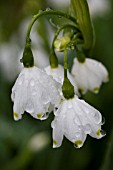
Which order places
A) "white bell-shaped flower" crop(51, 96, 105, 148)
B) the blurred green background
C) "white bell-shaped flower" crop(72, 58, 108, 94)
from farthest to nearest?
the blurred green background
"white bell-shaped flower" crop(72, 58, 108, 94)
"white bell-shaped flower" crop(51, 96, 105, 148)

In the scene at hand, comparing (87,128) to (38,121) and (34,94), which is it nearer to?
(34,94)

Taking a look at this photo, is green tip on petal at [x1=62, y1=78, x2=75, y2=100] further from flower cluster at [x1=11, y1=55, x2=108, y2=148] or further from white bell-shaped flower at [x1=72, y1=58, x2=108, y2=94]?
white bell-shaped flower at [x1=72, y1=58, x2=108, y2=94]

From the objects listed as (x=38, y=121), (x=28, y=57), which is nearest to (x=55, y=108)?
(x=28, y=57)

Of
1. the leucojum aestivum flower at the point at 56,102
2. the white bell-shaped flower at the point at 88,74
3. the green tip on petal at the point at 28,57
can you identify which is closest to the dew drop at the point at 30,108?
the leucojum aestivum flower at the point at 56,102

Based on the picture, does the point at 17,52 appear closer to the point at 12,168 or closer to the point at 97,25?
the point at 97,25

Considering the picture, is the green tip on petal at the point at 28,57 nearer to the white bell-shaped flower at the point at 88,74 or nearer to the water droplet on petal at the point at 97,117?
the water droplet on petal at the point at 97,117

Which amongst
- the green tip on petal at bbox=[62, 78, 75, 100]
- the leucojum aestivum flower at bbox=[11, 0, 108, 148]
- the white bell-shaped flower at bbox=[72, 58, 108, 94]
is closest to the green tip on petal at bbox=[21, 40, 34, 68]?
the leucojum aestivum flower at bbox=[11, 0, 108, 148]
